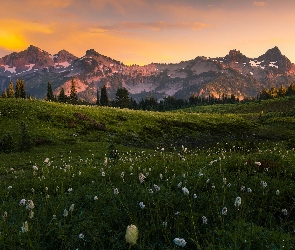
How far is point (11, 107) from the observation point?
4206 cm

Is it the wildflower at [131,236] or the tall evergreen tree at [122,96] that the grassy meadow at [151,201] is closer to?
the wildflower at [131,236]

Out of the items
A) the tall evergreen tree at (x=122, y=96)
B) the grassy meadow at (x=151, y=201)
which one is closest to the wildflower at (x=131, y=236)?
the grassy meadow at (x=151, y=201)

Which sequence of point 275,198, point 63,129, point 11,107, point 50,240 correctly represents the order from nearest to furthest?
point 50,240
point 275,198
point 63,129
point 11,107

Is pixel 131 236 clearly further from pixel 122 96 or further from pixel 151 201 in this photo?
pixel 122 96

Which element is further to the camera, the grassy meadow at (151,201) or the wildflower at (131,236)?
the grassy meadow at (151,201)

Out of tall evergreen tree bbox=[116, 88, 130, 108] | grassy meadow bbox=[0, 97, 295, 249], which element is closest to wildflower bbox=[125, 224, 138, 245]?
grassy meadow bbox=[0, 97, 295, 249]

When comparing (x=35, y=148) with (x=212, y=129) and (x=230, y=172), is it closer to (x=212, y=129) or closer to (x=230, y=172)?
(x=230, y=172)

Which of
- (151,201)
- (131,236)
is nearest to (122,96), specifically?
(151,201)

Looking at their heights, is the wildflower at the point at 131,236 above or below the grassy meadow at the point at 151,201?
above

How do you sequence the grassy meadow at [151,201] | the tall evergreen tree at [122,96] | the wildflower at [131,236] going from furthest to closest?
the tall evergreen tree at [122,96], the grassy meadow at [151,201], the wildflower at [131,236]

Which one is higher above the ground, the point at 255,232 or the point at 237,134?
the point at 255,232

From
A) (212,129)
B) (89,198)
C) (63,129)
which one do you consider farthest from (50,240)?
(212,129)

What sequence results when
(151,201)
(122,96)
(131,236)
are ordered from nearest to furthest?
(131,236)
(151,201)
(122,96)

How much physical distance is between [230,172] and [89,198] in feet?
14.2
